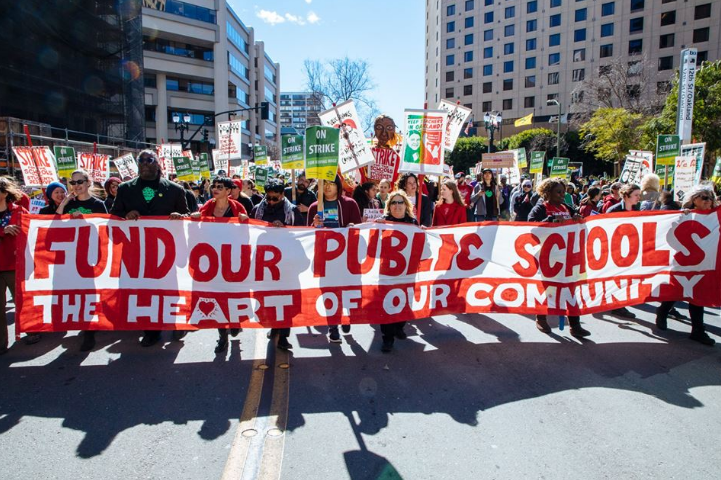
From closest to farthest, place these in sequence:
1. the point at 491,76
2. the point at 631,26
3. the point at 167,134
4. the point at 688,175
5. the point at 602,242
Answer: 1. the point at 602,242
2. the point at 688,175
3. the point at 167,134
4. the point at 631,26
5. the point at 491,76

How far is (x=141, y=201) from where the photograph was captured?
17.5ft

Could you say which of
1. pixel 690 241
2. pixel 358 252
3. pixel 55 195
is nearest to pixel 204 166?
pixel 55 195

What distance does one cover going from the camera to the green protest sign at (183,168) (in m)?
13.7

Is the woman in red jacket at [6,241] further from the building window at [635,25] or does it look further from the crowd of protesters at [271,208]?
the building window at [635,25]

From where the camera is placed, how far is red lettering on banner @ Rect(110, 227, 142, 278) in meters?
5.03

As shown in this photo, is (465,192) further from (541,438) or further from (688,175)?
(541,438)

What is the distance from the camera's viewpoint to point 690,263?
562cm

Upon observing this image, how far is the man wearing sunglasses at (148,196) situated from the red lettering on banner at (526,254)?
374 cm

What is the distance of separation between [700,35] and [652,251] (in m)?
62.5

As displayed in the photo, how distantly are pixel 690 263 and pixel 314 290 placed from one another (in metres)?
4.33

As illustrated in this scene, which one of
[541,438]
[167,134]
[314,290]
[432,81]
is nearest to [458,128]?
[314,290]

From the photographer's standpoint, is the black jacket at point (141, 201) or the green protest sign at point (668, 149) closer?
the black jacket at point (141, 201)

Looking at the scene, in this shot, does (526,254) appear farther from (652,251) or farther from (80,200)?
(80,200)

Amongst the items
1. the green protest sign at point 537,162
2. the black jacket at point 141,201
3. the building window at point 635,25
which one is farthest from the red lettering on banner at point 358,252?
the building window at point 635,25
